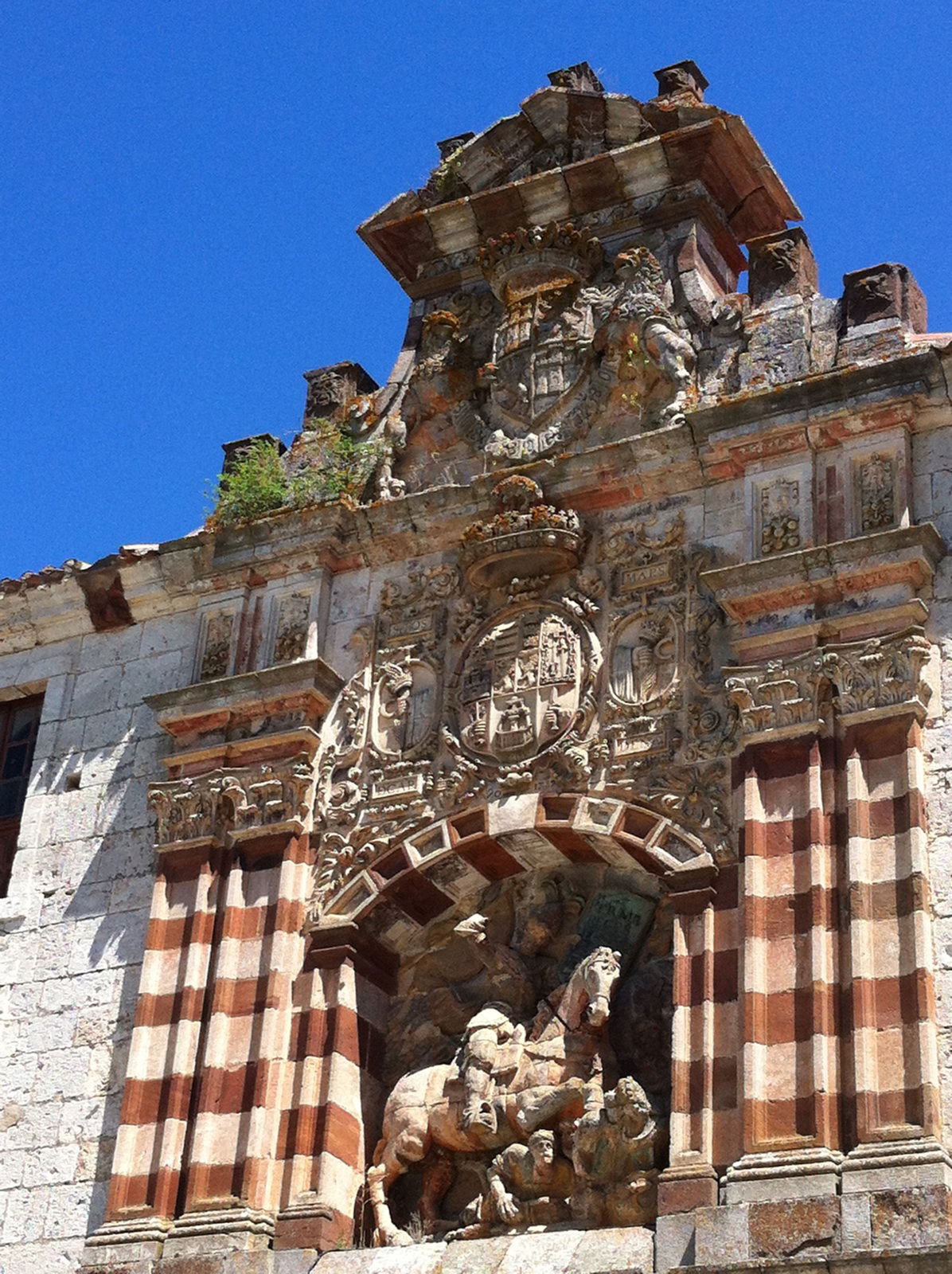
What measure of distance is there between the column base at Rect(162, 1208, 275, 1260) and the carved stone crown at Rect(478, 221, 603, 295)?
7.08m

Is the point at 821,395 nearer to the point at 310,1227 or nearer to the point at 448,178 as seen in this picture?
the point at 448,178

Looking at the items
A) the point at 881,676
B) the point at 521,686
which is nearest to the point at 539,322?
the point at 521,686

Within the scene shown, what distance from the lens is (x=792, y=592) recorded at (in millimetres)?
14414

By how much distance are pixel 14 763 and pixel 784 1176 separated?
7828 millimetres

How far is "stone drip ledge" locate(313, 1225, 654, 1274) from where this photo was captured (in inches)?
511

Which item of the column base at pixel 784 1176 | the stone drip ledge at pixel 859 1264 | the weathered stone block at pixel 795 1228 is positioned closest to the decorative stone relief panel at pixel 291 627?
the column base at pixel 784 1176

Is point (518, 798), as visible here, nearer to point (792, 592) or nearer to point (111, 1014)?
point (792, 592)

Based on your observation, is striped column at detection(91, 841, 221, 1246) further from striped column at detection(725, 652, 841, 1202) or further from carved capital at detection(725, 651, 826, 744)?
carved capital at detection(725, 651, 826, 744)

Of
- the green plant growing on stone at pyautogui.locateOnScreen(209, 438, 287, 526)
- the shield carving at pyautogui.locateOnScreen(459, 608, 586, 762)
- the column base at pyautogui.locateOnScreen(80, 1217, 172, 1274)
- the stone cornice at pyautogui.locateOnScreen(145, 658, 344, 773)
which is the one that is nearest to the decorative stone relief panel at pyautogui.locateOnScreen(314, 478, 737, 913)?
the shield carving at pyautogui.locateOnScreen(459, 608, 586, 762)

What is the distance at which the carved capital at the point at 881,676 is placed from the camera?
542 inches

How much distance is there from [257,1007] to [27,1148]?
1.98 m

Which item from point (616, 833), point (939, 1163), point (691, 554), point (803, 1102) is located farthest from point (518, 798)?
point (939, 1163)

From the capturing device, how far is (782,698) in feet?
46.4

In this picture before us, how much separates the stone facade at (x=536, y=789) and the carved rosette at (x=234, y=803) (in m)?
0.04
